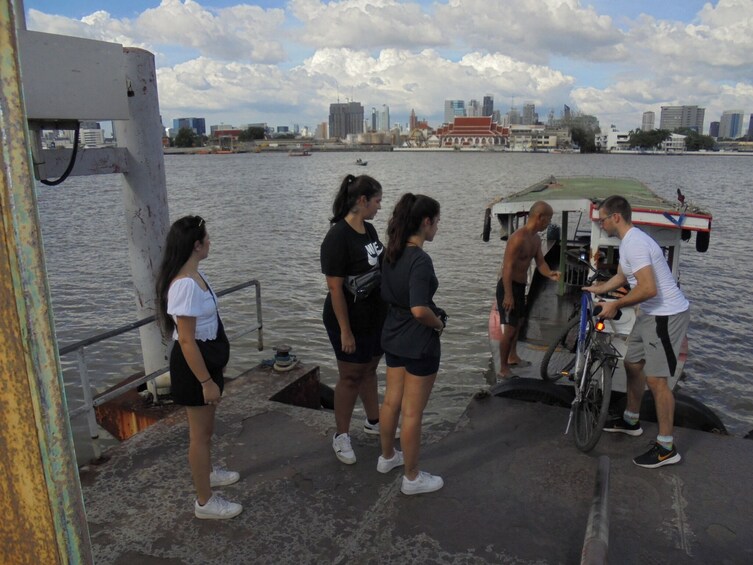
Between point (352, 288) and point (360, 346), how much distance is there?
45cm

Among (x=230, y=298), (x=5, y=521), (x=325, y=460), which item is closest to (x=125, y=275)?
(x=230, y=298)

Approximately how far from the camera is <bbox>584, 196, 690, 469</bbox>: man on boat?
4.22m

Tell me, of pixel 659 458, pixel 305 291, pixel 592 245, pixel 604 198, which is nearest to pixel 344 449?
pixel 659 458

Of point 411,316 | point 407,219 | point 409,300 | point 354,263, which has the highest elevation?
point 407,219

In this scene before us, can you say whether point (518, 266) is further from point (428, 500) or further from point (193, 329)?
point (193, 329)

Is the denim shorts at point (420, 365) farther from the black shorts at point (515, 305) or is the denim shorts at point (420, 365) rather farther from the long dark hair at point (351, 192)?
the black shorts at point (515, 305)

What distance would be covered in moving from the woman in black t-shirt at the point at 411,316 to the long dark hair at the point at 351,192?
34 cm

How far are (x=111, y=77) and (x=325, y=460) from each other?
10.7 feet

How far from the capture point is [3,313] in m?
1.05

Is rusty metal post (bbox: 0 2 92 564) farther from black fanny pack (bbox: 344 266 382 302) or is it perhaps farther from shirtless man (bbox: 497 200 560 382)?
shirtless man (bbox: 497 200 560 382)

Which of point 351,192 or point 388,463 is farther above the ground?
point 351,192

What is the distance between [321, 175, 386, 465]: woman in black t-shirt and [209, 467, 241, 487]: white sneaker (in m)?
0.77

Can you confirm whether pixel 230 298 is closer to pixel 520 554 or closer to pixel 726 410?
pixel 726 410

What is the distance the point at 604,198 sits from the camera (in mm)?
8523
